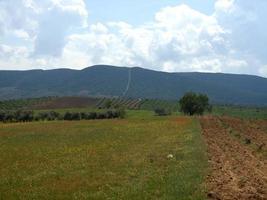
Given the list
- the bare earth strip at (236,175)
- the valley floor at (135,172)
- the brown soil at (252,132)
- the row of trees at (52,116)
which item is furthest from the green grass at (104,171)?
the row of trees at (52,116)

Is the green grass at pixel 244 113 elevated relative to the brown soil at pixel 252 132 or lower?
elevated

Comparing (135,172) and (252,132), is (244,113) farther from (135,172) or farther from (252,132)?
(135,172)

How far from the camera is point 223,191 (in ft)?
62.2

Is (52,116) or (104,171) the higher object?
(52,116)

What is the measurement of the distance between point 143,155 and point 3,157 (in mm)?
8727

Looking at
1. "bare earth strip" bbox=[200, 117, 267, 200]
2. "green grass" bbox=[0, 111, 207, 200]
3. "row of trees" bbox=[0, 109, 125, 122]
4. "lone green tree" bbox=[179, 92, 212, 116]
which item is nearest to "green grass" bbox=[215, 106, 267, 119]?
"lone green tree" bbox=[179, 92, 212, 116]

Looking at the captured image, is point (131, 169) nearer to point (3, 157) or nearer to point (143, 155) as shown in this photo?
point (143, 155)

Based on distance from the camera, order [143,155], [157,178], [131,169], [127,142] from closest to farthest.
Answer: [157,178]
[131,169]
[143,155]
[127,142]

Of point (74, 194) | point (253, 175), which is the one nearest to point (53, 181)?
point (74, 194)

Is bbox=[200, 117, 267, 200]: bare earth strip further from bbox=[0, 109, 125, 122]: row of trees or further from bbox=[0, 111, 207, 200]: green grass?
bbox=[0, 109, 125, 122]: row of trees

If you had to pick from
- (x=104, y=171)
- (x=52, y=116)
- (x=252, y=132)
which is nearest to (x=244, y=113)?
(x=52, y=116)


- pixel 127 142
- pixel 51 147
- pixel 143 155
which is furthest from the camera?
pixel 127 142

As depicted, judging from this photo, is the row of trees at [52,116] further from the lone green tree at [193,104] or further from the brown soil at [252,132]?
the brown soil at [252,132]

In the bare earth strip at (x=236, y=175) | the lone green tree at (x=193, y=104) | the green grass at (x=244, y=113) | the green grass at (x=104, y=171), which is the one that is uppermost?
the lone green tree at (x=193, y=104)
